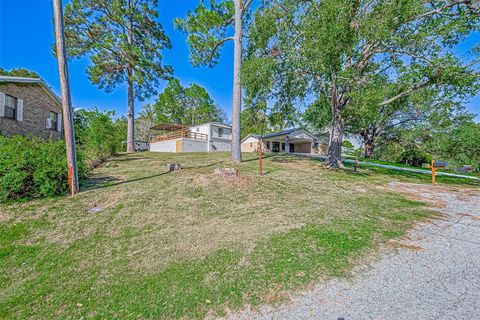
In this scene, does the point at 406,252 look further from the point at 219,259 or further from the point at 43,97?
the point at 43,97

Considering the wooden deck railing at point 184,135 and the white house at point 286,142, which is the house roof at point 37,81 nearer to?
the wooden deck railing at point 184,135

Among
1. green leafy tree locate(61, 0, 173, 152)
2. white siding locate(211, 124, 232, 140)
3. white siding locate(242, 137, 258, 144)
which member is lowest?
white siding locate(242, 137, 258, 144)

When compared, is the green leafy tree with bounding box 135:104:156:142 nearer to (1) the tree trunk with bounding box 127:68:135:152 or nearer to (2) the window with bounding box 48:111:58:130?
(1) the tree trunk with bounding box 127:68:135:152

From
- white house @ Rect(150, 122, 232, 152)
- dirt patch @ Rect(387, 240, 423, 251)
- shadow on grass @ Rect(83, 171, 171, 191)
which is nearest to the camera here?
dirt patch @ Rect(387, 240, 423, 251)

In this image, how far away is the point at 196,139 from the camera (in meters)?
25.3

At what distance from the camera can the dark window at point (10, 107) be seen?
10359 mm

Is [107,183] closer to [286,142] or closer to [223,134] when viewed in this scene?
[223,134]

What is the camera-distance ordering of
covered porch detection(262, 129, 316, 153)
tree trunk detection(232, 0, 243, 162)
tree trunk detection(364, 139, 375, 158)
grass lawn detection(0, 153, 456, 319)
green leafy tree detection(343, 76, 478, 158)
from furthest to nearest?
1. covered porch detection(262, 129, 316, 153)
2. tree trunk detection(364, 139, 375, 158)
3. tree trunk detection(232, 0, 243, 162)
4. green leafy tree detection(343, 76, 478, 158)
5. grass lawn detection(0, 153, 456, 319)

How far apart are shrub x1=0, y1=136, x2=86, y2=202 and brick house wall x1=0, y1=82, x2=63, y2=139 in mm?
5174

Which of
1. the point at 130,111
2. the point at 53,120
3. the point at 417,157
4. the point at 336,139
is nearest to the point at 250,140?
the point at 130,111

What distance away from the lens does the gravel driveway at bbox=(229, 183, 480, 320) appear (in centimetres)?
210

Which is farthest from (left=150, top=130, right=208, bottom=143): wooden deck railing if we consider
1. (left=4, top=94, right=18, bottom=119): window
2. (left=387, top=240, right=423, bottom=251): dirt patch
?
(left=387, top=240, right=423, bottom=251): dirt patch

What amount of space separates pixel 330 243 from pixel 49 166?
7.07 m

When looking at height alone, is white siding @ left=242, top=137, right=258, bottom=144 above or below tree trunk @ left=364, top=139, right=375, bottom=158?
above
